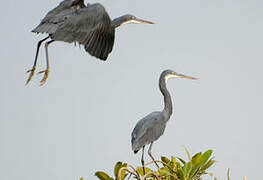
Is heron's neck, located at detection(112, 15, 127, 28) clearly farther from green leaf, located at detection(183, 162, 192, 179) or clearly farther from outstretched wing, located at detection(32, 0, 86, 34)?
green leaf, located at detection(183, 162, 192, 179)

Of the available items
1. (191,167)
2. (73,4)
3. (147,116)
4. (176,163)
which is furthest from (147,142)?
(73,4)

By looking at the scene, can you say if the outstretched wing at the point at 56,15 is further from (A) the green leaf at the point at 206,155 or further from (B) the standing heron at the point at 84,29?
(A) the green leaf at the point at 206,155

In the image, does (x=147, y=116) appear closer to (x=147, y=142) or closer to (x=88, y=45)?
(x=147, y=142)

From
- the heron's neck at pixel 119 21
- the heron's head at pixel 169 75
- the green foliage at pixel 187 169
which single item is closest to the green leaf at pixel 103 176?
the green foliage at pixel 187 169

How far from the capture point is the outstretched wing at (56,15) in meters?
4.57

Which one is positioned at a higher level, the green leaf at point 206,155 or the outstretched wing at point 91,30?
the outstretched wing at point 91,30

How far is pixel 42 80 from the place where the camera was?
14.4 feet

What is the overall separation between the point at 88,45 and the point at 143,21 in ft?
6.14

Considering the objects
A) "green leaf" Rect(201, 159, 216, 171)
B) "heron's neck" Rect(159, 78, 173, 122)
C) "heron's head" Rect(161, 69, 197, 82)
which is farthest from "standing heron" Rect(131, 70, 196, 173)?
"green leaf" Rect(201, 159, 216, 171)

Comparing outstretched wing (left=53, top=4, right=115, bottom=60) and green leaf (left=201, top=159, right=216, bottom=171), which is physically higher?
outstretched wing (left=53, top=4, right=115, bottom=60)

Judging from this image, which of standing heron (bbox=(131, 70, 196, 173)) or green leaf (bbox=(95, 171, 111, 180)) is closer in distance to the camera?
green leaf (bbox=(95, 171, 111, 180))

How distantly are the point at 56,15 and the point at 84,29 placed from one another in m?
0.46

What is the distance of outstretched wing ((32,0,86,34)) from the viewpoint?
4.57 meters

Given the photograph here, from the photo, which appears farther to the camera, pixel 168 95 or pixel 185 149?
pixel 168 95
